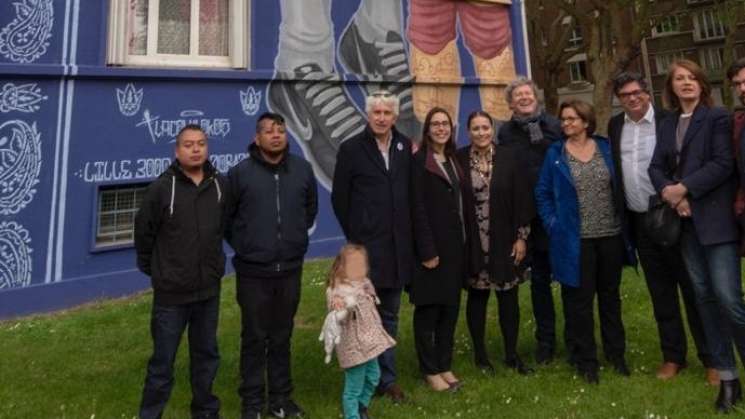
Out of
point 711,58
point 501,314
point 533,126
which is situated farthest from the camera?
point 711,58

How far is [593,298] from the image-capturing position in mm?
4918

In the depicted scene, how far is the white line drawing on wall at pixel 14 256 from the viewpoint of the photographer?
7617mm

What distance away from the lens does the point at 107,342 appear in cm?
629

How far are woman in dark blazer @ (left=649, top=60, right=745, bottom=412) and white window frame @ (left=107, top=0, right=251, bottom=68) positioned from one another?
692cm

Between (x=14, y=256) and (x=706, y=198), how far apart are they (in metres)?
7.65

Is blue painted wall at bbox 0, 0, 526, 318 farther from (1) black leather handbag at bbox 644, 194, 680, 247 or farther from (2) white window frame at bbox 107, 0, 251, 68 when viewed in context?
(1) black leather handbag at bbox 644, 194, 680, 247

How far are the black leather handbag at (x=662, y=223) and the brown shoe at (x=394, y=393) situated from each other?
216cm

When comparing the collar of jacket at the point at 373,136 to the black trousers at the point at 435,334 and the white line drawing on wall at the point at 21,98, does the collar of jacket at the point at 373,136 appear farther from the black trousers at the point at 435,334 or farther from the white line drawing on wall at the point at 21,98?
the white line drawing on wall at the point at 21,98

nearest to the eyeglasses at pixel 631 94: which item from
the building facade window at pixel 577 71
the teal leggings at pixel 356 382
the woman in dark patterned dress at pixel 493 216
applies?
the woman in dark patterned dress at pixel 493 216

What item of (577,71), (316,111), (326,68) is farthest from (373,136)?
(577,71)

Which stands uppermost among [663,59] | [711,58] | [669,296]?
[663,59]

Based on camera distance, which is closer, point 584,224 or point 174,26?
point 584,224

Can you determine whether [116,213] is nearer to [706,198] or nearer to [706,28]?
[706,198]

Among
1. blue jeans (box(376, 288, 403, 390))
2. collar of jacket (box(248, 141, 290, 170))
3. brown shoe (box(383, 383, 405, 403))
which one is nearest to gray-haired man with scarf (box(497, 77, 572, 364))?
blue jeans (box(376, 288, 403, 390))
